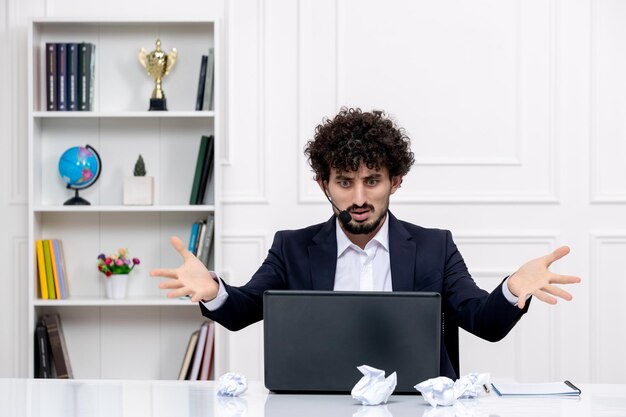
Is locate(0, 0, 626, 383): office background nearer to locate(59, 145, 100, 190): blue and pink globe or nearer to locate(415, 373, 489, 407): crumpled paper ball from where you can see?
locate(59, 145, 100, 190): blue and pink globe

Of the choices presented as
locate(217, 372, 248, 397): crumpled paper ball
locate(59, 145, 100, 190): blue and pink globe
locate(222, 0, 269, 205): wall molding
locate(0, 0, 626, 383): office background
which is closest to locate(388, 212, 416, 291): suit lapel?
locate(217, 372, 248, 397): crumpled paper ball

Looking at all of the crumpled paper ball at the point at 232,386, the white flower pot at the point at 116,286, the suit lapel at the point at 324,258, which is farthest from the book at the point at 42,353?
the crumpled paper ball at the point at 232,386

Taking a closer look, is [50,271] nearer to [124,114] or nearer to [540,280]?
[124,114]

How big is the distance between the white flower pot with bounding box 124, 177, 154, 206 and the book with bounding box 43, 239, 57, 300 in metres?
0.39

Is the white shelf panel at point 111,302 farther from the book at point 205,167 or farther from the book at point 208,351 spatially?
the book at point 205,167

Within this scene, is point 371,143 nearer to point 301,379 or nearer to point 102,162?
point 301,379

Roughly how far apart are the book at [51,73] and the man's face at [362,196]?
1.66 m

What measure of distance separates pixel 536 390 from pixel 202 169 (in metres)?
2.04

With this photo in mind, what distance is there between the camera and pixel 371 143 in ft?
7.78

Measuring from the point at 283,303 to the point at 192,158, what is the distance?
6.75 feet

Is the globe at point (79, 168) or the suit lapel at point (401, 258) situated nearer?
the suit lapel at point (401, 258)

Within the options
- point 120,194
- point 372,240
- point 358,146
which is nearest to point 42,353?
point 120,194

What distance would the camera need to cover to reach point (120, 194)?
143 inches

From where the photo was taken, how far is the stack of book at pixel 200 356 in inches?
137
